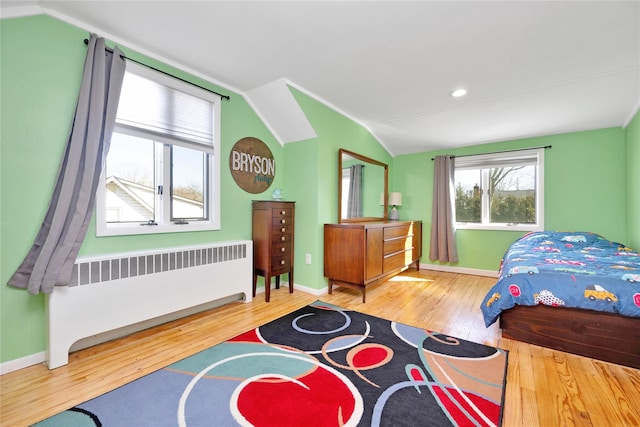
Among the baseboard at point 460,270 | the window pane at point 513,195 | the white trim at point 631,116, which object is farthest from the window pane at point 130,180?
the white trim at point 631,116

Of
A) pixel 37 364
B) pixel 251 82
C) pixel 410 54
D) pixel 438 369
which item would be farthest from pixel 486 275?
pixel 37 364

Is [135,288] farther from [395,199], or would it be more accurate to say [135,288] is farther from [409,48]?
[395,199]

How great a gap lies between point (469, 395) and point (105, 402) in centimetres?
196

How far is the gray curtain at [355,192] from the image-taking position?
3.75 meters

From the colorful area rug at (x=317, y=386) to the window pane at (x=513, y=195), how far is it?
290 cm

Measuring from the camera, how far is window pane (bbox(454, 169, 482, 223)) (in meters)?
4.43

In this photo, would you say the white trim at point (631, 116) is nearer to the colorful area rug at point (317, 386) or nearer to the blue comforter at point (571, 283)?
the blue comforter at point (571, 283)

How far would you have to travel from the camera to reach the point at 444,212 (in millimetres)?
4395

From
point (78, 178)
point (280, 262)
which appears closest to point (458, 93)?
point (280, 262)

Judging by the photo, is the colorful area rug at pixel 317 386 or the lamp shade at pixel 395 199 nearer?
the colorful area rug at pixel 317 386

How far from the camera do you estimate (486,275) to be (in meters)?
4.24

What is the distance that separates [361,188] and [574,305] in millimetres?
2596

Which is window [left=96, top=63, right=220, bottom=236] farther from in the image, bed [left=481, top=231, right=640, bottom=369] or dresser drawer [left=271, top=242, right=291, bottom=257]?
bed [left=481, top=231, right=640, bottom=369]

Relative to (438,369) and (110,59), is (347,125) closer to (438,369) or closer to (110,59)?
(110,59)
